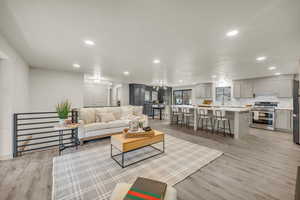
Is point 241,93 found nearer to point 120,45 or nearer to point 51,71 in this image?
point 120,45

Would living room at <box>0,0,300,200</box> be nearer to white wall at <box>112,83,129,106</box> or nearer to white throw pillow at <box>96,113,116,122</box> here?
white throw pillow at <box>96,113,116,122</box>

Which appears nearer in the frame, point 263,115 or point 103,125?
point 103,125

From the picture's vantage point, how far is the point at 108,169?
Answer: 2.25m

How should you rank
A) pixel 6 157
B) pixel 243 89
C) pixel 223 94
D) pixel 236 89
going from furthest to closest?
pixel 223 94 < pixel 236 89 < pixel 243 89 < pixel 6 157

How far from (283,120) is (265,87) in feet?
5.30

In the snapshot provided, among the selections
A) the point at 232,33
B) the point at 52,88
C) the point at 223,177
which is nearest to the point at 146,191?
the point at 223,177

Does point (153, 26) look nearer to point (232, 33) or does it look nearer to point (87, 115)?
point (232, 33)

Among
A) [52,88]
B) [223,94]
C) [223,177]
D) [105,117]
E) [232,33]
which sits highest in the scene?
[232,33]

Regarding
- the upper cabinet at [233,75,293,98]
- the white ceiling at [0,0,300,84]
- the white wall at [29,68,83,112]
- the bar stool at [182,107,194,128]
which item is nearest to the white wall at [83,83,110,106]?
the white wall at [29,68,83,112]

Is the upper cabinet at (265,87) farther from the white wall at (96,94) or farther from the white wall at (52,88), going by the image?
the white wall at (96,94)

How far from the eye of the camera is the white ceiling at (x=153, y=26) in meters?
1.42

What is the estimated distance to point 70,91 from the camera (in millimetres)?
5121

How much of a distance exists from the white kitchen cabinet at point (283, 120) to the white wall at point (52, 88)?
343 inches

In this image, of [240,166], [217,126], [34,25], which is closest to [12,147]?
[34,25]
